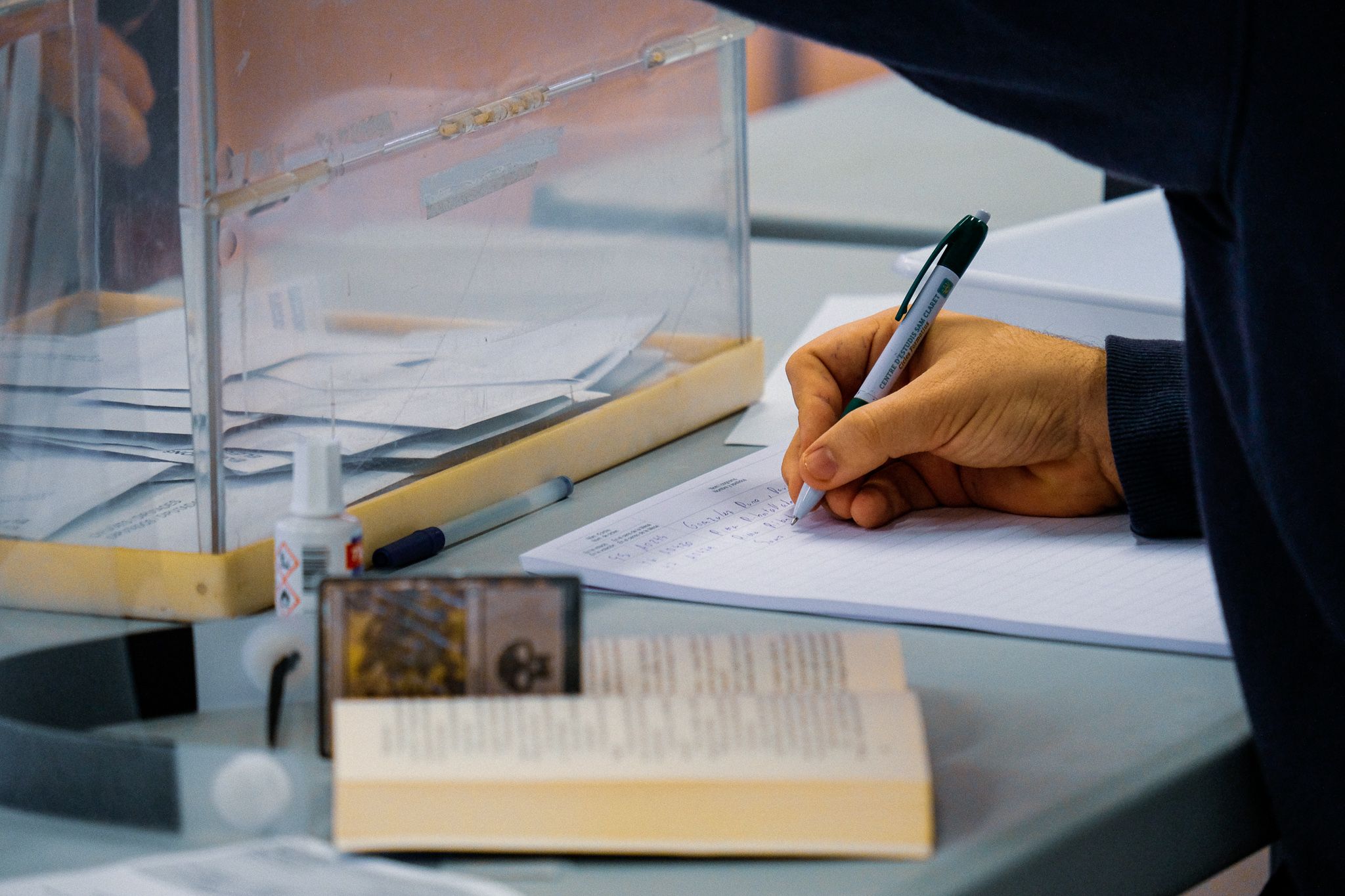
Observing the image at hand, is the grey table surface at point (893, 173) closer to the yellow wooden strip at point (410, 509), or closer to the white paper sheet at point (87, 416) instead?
the yellow wooden strip at point (410, 509)

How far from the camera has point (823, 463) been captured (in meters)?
0.71

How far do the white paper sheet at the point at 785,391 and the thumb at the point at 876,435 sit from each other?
5.0 inches

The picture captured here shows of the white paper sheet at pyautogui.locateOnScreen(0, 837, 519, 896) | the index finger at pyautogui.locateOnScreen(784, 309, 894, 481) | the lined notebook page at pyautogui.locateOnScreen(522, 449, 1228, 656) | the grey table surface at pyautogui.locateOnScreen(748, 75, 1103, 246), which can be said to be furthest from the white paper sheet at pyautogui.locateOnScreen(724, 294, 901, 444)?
the white paper sheet at pyautogui.locateOnScreen(0, 837, 519, 896)

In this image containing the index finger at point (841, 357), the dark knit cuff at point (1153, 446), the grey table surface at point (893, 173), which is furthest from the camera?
the grey table surface at point (893, 173)

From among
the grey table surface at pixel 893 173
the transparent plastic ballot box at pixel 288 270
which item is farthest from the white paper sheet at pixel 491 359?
the grey table surface at pixel 893 173

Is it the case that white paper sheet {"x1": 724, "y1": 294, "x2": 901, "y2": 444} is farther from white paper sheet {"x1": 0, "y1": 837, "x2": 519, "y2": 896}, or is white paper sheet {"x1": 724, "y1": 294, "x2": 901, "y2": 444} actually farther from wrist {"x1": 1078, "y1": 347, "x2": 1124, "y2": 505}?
white paper sheet {"x1": 0, "y1": 837, "x2": 519, "y2": 896}

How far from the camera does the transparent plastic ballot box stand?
590 mm

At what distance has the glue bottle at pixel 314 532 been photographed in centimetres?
55

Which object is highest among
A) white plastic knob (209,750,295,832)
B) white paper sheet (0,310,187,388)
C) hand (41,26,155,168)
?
hand (41,26,155,168)

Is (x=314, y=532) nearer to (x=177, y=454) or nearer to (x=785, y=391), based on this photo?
(x=177, y=454)

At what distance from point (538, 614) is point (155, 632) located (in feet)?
0.57

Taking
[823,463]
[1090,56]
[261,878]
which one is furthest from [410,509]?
[1090,56]

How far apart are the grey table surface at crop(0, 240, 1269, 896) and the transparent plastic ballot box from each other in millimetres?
65

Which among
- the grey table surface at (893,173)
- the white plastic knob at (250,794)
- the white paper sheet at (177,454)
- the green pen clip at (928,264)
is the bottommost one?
the white plastic knob at (250,794)
